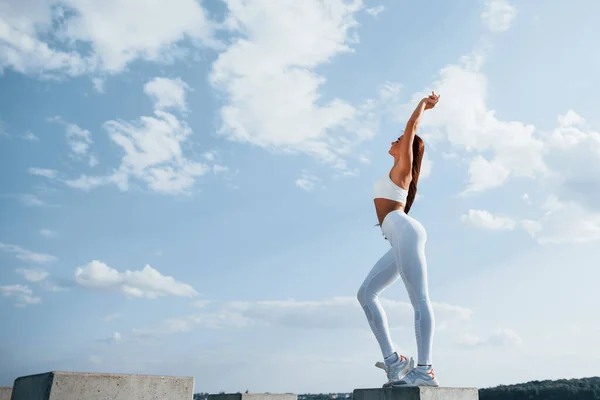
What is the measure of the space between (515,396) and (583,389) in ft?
40.1

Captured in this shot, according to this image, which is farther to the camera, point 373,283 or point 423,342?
point 373,283

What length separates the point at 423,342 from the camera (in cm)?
576

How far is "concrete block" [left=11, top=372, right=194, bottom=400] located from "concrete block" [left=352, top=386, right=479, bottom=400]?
2.33m

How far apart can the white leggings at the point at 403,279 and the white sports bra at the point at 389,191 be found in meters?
0.22

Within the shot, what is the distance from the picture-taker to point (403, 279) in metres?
6.05

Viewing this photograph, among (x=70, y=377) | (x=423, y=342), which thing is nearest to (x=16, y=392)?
(x=70, y=377)

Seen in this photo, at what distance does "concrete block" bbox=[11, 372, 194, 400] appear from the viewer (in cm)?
543

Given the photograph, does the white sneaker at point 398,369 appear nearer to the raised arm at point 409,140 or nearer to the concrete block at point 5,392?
the raised arm at point 409,140

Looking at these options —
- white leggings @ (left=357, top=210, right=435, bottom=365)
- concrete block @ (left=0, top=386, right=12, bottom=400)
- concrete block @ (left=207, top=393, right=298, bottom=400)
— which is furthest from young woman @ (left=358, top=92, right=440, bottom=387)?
concrete block @ (left=0, top=386, right=12, bottom=400)

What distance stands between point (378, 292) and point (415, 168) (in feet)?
5.63

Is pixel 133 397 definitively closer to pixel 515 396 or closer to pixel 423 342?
pixel 423 342

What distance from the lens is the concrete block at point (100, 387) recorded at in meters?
5.43


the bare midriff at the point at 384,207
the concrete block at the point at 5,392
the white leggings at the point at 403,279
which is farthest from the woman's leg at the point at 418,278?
the concrete block at the point at 5,392

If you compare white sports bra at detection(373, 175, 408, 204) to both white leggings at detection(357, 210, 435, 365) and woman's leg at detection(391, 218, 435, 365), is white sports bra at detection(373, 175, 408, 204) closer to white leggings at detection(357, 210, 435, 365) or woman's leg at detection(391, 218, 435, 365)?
white leggings at detection(357, 210, 435, 365)
